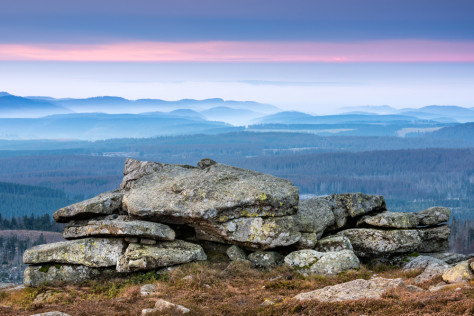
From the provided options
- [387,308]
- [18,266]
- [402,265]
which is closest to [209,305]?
[387,308]

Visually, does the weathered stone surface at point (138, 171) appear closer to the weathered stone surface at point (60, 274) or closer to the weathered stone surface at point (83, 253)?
the weathered stone surface at point (83, 253)

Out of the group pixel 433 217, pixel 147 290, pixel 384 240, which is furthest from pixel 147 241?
pixel 433 217

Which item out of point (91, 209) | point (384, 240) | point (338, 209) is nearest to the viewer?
point (91, 209)

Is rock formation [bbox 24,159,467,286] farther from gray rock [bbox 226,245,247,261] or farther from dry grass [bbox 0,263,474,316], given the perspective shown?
dry grass [bbox 0,263,474,316]

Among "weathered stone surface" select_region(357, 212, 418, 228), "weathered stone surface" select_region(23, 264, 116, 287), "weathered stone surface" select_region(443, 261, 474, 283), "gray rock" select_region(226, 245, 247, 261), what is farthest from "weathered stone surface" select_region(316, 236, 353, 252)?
"weathered stone surface" select_region(23, 264, 116, 287)

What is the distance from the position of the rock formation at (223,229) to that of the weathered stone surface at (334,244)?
6 centimetres

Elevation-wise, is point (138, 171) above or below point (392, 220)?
above

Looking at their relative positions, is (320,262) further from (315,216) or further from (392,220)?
(392,220)

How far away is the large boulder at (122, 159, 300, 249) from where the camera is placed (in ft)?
97.3

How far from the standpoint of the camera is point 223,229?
2967cm

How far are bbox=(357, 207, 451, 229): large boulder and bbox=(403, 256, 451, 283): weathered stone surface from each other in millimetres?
3069

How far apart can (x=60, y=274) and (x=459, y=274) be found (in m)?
21.8

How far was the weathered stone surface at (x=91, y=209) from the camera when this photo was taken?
30953 millimetres

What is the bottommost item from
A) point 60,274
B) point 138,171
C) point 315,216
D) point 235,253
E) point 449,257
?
point 60,274
